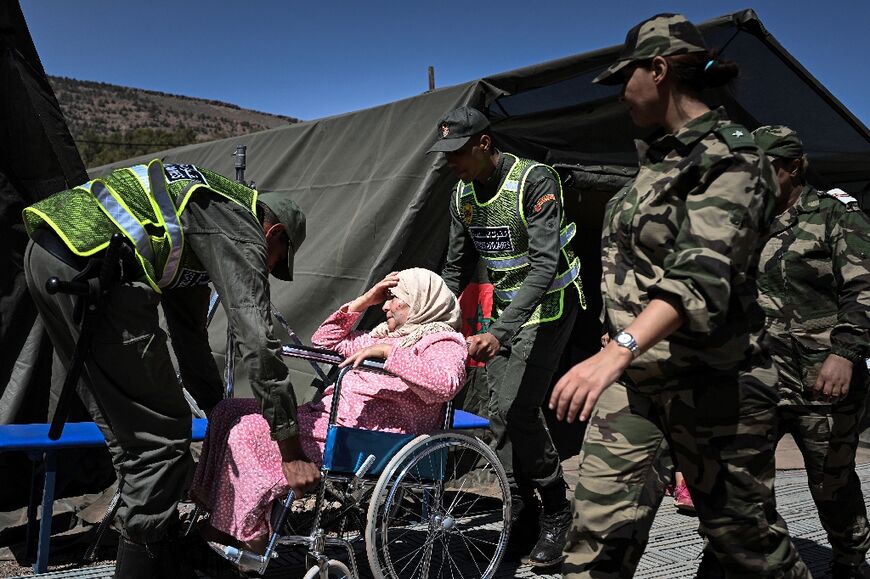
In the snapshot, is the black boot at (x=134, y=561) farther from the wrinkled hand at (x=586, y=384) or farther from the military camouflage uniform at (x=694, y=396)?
the wrinkled hand at (x=586, y=384)

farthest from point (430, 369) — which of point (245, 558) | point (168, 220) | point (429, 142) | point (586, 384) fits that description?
point (429, 142)

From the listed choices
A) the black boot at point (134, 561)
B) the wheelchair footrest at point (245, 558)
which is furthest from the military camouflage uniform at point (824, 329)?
the black boot at point (134, 561)

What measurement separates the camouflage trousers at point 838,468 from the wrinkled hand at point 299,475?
1945 millimetres

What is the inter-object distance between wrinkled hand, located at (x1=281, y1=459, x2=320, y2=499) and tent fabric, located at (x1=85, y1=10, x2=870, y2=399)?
1.93m

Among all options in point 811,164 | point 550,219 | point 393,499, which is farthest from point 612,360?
point 811,164

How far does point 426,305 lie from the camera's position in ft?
10.5

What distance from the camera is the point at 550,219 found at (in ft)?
11.4

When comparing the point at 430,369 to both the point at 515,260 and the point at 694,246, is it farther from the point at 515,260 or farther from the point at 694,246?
the point at 694,246

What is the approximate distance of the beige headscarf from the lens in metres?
3.19

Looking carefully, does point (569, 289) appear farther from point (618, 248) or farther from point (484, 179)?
point (618, 248)

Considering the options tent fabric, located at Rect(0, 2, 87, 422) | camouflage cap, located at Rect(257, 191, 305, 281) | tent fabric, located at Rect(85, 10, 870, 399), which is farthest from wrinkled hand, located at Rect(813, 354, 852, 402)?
tent fabric, located at Rect(0, 2, 87, 422)

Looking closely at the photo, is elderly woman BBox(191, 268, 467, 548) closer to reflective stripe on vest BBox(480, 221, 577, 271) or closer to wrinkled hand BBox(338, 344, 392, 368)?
wrinkled hand BBox(338, 344, 392, 368)

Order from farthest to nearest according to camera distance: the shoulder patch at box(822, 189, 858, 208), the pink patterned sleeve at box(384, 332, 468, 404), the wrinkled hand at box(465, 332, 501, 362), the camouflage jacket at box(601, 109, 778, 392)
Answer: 1. the shoulder patch at box(822, 189, 858, 208)
2. the wrinkled hand at box(465, 332, 501, 362)
3. the pink patterned sleeve at box(384, 332, 468, 404)
4. the camouflage jacket at box(601, 109, 778, 392)

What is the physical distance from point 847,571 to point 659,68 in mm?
2222
